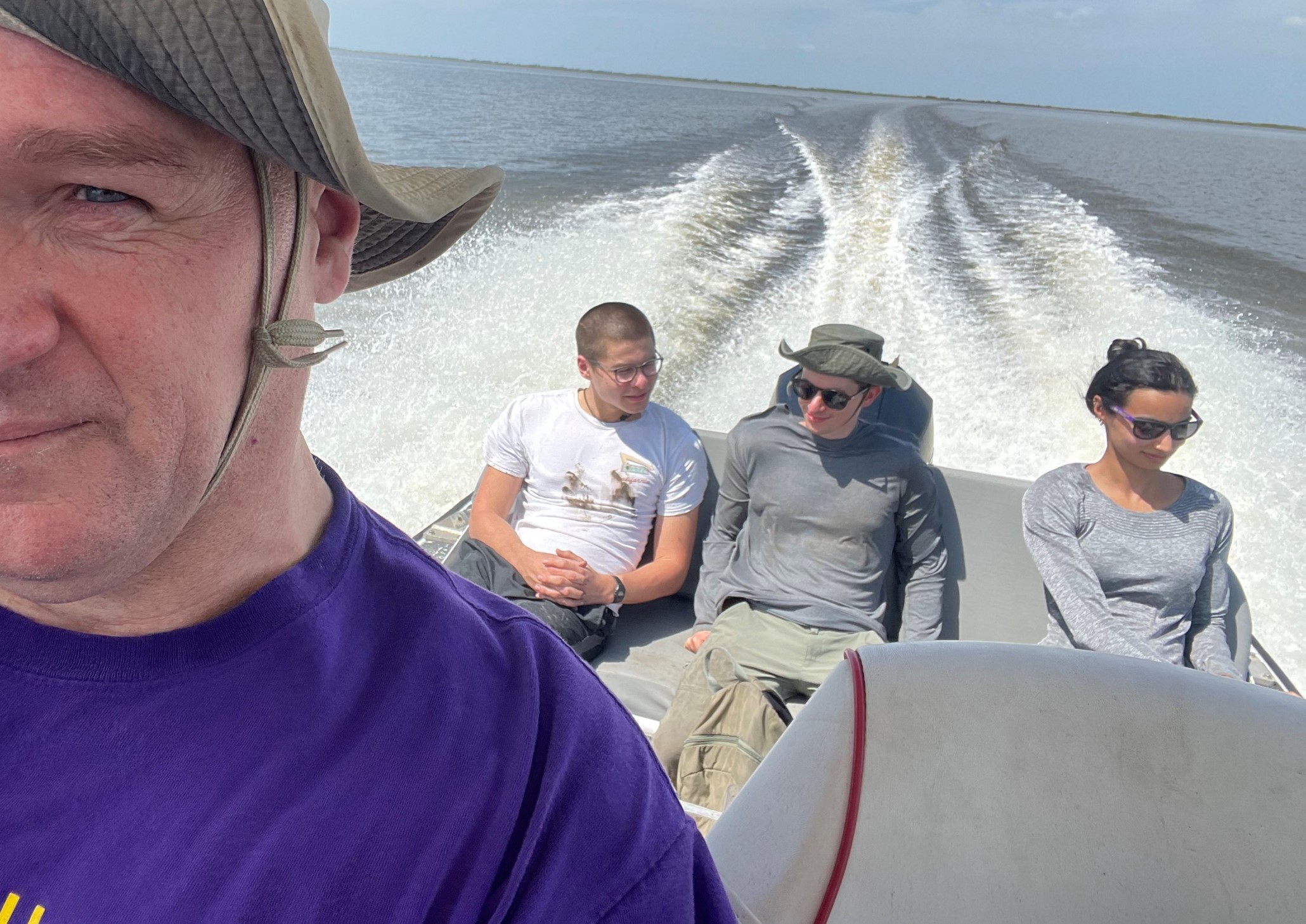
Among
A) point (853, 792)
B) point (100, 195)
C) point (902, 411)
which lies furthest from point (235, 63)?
point (902, 411)

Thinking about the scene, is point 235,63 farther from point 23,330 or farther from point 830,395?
point 830,395

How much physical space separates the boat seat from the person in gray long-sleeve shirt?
113 cm

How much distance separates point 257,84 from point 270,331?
157 mm

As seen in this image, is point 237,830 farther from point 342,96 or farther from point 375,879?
point 342,96

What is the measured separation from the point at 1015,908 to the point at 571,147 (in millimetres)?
10632

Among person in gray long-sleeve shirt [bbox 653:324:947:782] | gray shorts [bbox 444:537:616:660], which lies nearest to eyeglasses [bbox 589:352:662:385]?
person in gray long-sleeve shirt [bbox 653:324:947:782]

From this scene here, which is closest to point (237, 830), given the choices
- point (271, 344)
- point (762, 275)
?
point (271, 344)

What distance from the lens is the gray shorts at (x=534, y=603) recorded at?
254 centimetres

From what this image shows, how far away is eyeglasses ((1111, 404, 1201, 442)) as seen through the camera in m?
2.42

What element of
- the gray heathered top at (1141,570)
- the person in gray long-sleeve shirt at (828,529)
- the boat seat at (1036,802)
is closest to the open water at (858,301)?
the gray heathered top at (1141,570)

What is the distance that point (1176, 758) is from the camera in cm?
129

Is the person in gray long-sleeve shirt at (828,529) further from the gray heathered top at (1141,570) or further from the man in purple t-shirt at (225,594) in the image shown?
the man in purple t-shirt at (225,594)

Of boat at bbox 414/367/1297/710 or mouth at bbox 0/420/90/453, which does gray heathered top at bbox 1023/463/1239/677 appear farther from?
mouth at bbox 0/420/90/453

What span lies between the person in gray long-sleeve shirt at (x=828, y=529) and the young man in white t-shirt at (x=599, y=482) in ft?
0.60
